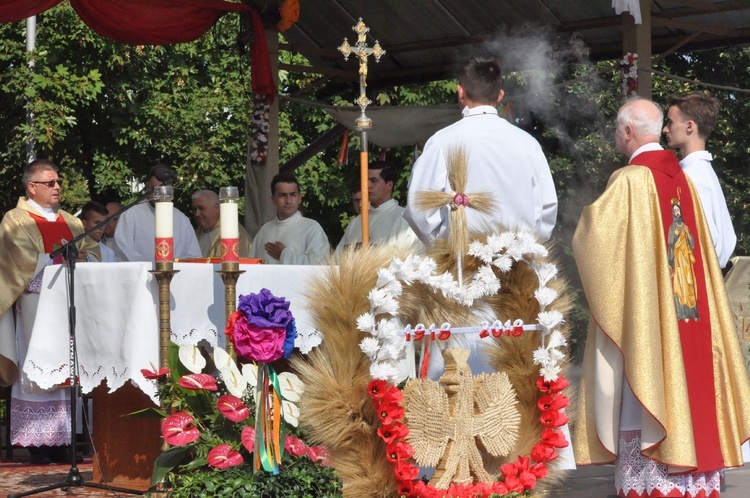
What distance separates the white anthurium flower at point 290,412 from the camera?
4609mm

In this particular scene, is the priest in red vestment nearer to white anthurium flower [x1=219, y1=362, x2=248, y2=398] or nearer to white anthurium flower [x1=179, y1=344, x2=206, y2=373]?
white anthurium flower [x1=219, y1=362, x2=248, y2=398]

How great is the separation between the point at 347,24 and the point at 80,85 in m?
4.26

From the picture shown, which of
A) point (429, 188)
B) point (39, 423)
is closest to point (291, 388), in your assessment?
point (429, 188)

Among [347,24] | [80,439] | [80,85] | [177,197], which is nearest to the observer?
[80,439]

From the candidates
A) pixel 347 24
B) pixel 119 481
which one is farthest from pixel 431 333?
pixel 347 24

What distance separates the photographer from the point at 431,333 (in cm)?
450

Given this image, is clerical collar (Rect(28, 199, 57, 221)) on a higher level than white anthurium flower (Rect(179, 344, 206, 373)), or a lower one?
higher

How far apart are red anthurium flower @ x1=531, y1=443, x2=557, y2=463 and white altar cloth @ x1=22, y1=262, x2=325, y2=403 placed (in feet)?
4.67

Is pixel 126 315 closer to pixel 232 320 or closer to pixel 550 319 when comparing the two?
pixel 232 320

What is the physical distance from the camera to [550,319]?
4527 mm

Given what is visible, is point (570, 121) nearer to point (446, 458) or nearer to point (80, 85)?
point (80, 85)

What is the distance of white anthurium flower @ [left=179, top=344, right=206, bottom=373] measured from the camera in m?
4.86

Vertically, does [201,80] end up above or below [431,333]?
above

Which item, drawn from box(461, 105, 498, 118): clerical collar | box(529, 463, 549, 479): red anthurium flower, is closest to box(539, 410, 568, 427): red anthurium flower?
box(529, 463, 549, 479): red anthurium flower
